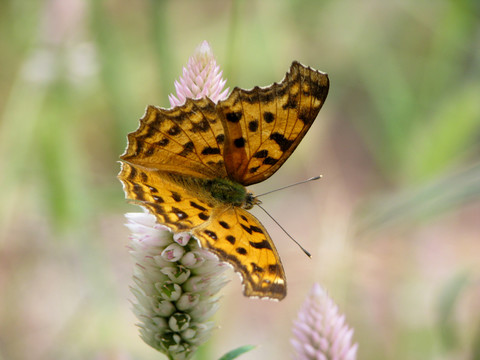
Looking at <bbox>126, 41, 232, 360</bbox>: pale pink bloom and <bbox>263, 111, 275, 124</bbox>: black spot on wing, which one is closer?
<bbox>126, 41, 232, 360</bbox>: pale pink bloom

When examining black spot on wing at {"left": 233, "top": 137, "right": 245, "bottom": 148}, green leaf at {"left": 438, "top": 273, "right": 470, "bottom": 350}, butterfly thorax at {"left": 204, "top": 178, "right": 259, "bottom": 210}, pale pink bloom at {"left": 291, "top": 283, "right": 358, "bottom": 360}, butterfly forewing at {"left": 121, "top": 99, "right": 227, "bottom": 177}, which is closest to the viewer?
pale pink bloom at {"left": 291, "top": 283, "right": 358, "bottom": 360}

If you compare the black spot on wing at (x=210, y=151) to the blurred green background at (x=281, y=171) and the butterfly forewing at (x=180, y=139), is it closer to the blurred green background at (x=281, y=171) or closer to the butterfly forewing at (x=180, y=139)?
the butterfly forewing at (x=180, y=139)

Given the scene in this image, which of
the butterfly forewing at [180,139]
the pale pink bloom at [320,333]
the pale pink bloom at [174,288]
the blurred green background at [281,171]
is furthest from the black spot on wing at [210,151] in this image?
the pale pink bloom at [320,333]

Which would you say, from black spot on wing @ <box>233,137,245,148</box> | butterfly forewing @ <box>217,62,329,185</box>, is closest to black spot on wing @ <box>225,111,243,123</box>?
butterfly forewing @ <box>217,62,329,185</box>

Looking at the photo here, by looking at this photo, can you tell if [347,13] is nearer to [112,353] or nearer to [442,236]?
[442,236]

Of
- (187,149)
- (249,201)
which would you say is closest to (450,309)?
(249,201)

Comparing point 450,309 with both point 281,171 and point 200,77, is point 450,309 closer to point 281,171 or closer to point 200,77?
point 200,77

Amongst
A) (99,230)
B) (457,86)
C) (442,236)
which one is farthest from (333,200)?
(99,230)

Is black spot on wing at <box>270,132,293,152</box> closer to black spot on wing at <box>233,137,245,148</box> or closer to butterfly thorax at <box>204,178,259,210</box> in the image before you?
black spot on wing at <box>233,137,245,148</box>
